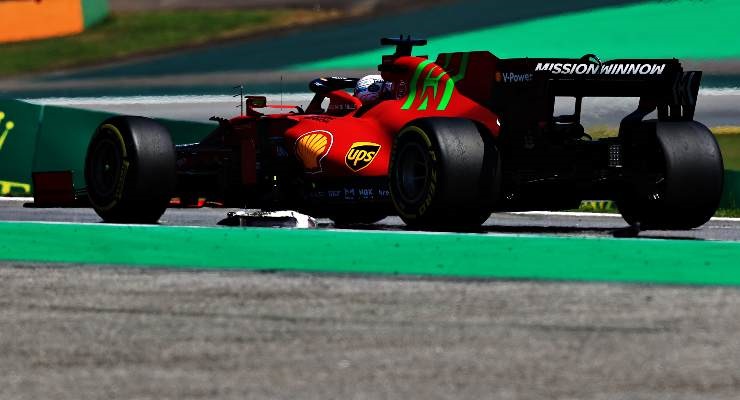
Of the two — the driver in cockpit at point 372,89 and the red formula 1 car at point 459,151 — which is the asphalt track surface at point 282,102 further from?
the red formula 1 car at point 459,151

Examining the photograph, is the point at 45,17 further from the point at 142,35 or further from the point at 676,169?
the point at 676,169

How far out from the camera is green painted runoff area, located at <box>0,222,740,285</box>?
9.48 metres

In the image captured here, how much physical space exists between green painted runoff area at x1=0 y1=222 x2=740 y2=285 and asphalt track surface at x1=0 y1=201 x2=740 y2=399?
0.35 meters

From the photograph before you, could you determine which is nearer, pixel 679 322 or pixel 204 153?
pixel 679 322

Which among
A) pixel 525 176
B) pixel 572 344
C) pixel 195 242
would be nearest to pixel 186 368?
pixel 572 344

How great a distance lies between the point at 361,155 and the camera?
12.4 meters

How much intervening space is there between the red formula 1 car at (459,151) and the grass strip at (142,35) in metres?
20.0

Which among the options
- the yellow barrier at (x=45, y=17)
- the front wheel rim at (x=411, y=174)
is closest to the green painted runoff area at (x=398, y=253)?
the front wheel rim at (x=411, y=174)

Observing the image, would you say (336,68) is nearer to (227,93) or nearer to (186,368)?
(227,93)

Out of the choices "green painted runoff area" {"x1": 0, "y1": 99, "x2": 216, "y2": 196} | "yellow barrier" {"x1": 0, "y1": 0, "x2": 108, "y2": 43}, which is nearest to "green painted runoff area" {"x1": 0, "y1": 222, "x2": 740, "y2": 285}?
"green painted runoff area" {"x1": 0, "y1": 99, "x2": 216, "y2": 196}

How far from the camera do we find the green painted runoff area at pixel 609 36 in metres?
27.6

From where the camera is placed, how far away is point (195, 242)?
10477 mm

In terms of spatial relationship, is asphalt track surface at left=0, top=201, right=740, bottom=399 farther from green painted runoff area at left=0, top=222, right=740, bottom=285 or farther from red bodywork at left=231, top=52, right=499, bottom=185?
red bodywork at left=231, top=52, right=499, bottom=185

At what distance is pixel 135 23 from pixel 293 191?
22.5 meters
